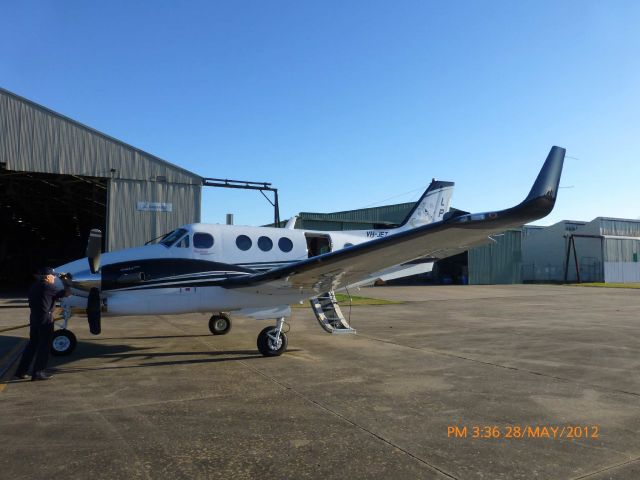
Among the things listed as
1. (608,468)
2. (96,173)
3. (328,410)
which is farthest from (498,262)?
(608,468)

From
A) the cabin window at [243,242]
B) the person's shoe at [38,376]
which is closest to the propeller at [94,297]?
the person's shoe at [38,376]

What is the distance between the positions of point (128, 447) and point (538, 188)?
5.83 m

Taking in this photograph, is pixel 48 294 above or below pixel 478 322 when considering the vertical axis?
above

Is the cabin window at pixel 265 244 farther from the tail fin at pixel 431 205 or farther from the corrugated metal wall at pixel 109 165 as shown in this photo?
the corrugated metal wall at pixel 109 165

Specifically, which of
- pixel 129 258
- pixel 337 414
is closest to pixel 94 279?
pixel 129 258

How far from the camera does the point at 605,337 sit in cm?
1194

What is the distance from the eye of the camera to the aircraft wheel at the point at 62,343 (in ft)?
29.2

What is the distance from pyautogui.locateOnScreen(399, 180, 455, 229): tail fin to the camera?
15492 mm

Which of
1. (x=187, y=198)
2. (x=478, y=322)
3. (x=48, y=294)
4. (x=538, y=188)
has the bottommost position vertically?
(x=478, y=322)

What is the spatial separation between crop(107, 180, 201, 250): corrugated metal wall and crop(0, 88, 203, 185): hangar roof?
54 cm

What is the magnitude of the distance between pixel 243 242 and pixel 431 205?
8205mm

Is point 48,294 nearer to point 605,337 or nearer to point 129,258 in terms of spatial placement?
point 129,258

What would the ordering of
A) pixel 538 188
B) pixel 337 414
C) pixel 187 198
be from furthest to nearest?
pixel 187 198, pixel 538 188, pixel 337 414

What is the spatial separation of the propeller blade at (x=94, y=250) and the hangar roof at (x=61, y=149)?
16.0 meters
